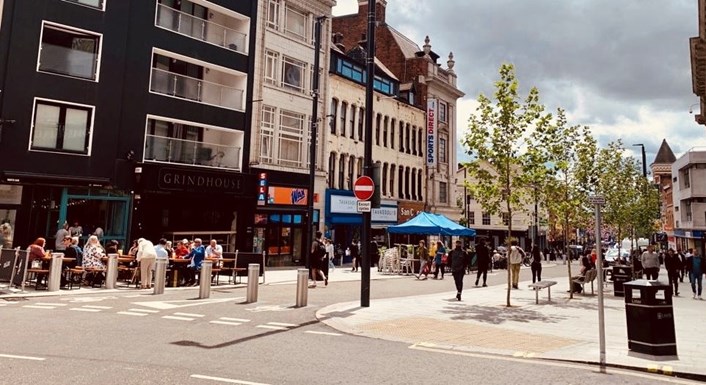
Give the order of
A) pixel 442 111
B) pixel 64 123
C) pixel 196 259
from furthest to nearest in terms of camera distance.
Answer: pixel 442 111
pixel 64 123
pixel 196 259

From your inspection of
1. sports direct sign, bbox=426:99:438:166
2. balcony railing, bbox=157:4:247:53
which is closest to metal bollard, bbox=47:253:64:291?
balcony railing, bbox=157:4:247:53

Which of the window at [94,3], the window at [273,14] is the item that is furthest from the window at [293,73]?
the window at [94,3]

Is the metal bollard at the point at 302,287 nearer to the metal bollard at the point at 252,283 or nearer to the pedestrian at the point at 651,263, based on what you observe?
the metal bollard at the point at 252,283

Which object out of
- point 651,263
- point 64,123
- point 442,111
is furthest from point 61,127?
point 442,111

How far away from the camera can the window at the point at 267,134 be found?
2688 cm

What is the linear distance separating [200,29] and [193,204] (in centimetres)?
878

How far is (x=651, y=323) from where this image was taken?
7.35 m

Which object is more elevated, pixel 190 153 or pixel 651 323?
pixel 190 153

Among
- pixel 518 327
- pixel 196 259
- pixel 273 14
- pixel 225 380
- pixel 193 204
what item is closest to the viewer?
pixel 225 380

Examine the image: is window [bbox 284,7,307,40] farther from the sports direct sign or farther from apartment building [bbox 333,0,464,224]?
the sports direct sign

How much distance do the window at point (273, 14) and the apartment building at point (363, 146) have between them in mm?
5158

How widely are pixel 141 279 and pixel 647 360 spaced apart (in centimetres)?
1375

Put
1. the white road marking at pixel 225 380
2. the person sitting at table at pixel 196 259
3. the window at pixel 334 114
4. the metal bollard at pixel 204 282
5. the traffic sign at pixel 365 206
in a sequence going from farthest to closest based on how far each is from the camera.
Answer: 1. the window at pixel 334 114
2. the person sitting at table at pixel 196 259
3. the metal bollard at pixel 204 282
4. the traffic sign at pixel 365 206
5. the white road marking at pixel 225 380

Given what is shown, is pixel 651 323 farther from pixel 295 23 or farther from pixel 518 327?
pixel 295 23
